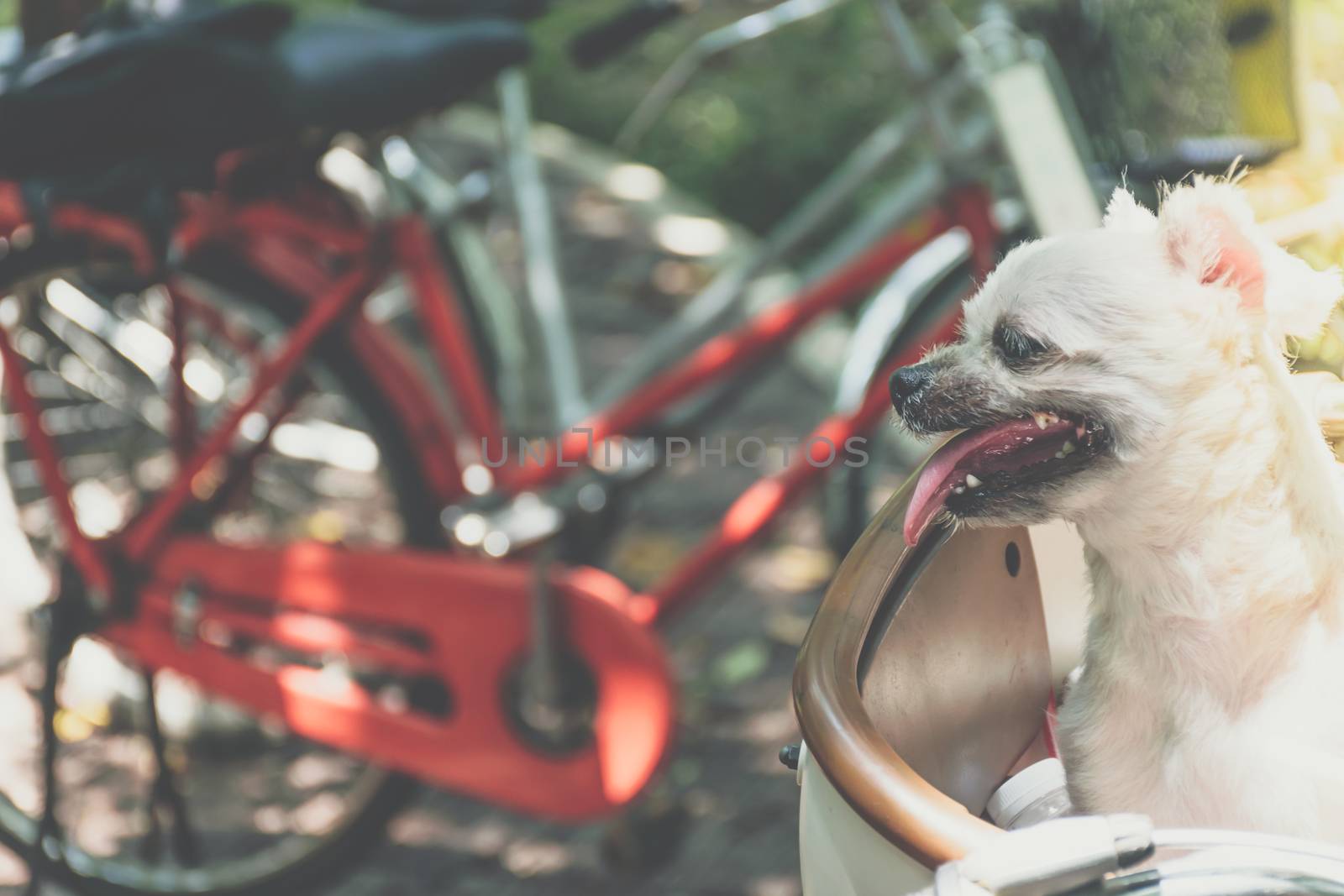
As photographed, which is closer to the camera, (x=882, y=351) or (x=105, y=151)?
(x=105, y=151)

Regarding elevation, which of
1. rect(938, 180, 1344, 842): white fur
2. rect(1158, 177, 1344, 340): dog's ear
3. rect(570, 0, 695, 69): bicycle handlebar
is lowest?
rect(938, 180, 1344, 842): white fur

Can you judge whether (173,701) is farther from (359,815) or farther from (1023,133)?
(1023,133)

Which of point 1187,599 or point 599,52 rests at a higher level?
point 599,52

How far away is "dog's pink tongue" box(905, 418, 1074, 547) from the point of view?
3.88 ft

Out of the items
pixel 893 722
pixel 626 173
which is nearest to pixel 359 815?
pixel 893 722

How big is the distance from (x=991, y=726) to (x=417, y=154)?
1.78 metres

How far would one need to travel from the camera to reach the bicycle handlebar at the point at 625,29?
7.38 ft

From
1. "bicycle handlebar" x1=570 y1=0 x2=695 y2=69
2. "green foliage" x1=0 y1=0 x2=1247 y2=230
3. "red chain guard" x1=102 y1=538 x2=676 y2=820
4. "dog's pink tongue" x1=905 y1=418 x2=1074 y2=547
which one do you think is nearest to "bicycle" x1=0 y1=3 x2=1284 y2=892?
"red chain guard" x1=102 y1=538 x2=676 y2=820

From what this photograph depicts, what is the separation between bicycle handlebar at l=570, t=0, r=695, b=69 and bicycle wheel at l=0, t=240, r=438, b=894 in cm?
68

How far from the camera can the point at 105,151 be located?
82.0 inches

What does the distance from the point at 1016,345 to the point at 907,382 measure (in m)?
0.11

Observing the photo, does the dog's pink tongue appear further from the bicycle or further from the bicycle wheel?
the bicycle wheel

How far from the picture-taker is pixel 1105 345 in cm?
112

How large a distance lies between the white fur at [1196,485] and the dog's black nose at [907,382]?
0.06m
